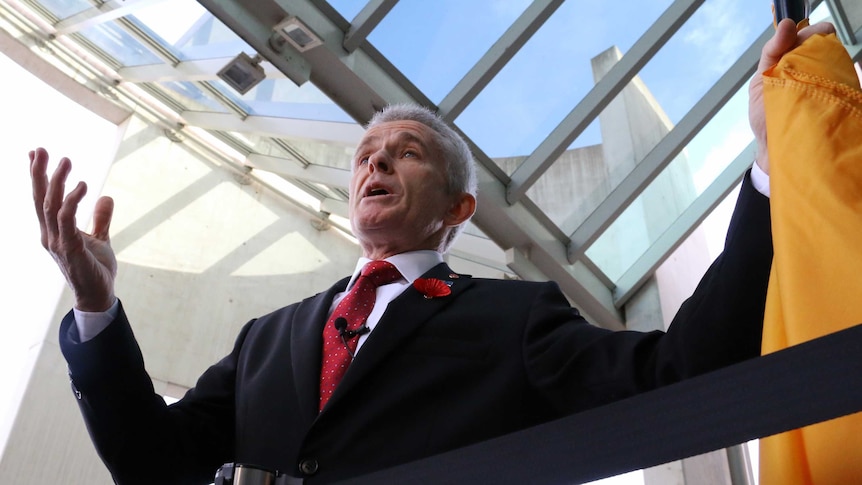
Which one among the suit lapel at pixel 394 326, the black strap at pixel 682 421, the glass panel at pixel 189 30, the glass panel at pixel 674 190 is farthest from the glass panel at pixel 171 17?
the black strap at pixel 682 421

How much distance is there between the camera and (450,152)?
6.19 feet

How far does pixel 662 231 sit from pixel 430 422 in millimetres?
4852

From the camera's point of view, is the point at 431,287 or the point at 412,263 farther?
the point at 412,263

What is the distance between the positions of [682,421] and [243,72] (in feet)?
14.0

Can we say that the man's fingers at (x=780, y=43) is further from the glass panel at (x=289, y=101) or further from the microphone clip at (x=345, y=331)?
the glass panel at (x=289, y=101)

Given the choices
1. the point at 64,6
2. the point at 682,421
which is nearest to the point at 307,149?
the point at 64,6

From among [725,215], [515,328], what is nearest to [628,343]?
[515,328]

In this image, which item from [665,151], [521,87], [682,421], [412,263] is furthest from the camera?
[665,151]

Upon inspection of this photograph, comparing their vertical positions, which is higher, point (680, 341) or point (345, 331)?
point (345, 331)

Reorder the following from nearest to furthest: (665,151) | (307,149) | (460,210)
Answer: (460,210), (665,151), (307,149)

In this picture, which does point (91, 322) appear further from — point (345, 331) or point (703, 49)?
point (703, 49)

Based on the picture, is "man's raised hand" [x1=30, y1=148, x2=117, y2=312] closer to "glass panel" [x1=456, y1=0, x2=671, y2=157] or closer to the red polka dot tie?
the red polka dot tie

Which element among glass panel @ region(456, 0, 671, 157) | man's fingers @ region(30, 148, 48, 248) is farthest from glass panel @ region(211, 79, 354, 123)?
man's fingers @ region(30, 148, 48, 248)

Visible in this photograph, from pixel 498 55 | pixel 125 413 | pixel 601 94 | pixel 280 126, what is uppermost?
pixel 280 126
